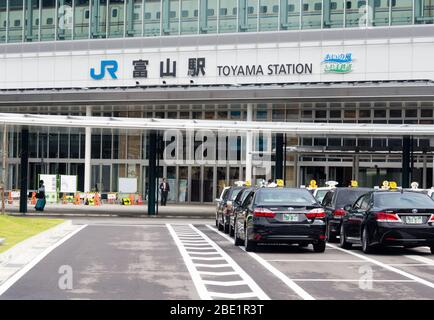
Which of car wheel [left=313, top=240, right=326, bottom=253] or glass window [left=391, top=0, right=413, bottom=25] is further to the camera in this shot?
glass window [left=391, top=0, right=413, bottom=25]

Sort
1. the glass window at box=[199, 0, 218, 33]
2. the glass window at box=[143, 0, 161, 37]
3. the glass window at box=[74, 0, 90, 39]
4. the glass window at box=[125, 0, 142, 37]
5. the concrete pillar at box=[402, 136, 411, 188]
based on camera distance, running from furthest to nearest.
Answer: the glass window at box=[74, 0, 90, 39] < the glass window at box=[125, 0, 142, 37] < the glass window at box=[143, 0, 161, 37] < the glass window at box=[199, 0, 218, 33] < the concrete pillar at box=[402, 136, 411, 188]

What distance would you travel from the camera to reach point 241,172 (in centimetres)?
5281

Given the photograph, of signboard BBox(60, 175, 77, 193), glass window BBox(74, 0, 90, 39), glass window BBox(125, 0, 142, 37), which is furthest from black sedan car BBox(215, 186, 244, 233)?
glass window BBox(74, 0, 90, 39)

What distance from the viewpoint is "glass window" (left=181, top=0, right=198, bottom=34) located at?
56375mm

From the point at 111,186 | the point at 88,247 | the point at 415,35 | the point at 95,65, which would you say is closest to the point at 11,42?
the point at 95,65

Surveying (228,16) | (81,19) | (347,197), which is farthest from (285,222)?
(81,19)

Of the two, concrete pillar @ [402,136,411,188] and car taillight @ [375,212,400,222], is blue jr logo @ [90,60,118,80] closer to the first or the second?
concrete pillar @ [402,136,411,188]

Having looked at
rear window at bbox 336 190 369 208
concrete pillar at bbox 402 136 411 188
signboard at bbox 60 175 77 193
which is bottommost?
signboard at bbox 60 175 77 193

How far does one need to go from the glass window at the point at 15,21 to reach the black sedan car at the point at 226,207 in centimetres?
3500

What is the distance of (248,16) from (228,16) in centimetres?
140

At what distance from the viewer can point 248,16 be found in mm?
55594

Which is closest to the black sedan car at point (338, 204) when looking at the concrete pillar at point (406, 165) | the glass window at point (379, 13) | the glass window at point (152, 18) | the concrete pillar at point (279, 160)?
the concrete pillar at point (406, 165)

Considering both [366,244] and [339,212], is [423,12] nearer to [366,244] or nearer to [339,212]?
[339,212]

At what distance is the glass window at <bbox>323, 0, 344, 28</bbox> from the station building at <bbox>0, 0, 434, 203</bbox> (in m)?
0.07
